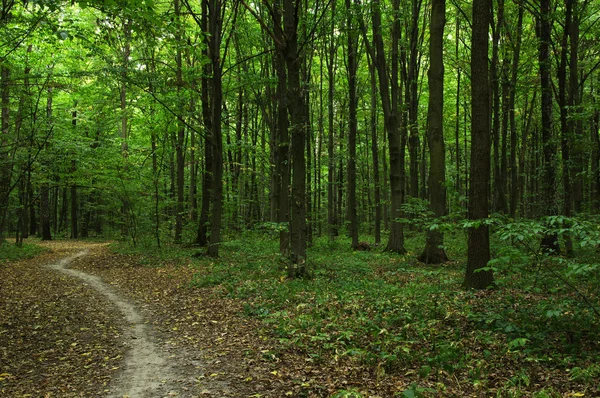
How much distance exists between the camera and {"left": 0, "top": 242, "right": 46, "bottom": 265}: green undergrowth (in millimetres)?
16828

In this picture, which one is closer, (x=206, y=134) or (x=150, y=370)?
(x=150, y=370)

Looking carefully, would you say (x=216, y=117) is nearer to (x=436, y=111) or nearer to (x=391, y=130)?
(x=391, y=130)

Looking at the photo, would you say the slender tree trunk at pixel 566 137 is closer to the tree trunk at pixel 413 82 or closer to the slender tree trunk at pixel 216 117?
the tree trunk at pixel 413 82

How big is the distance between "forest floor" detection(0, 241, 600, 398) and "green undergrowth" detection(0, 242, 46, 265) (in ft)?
25.9

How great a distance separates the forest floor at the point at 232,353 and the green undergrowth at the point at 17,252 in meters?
7.90

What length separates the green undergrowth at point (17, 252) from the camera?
16.8 metres

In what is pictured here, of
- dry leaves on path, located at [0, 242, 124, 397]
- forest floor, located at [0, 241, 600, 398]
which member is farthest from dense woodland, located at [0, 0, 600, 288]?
dry leaves on path, located at [0, 242, 124, 397]

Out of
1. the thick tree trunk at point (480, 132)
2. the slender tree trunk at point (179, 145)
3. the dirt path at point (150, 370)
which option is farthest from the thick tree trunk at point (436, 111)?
the slender tree trunk at point (179, 145)

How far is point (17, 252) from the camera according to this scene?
18.2 m

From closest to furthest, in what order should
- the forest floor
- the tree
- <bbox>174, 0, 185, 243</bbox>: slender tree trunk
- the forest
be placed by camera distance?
the forest floor
the forest
the tree
<bbox>174, 0, 185, 243</bbox>: slender tree trunk

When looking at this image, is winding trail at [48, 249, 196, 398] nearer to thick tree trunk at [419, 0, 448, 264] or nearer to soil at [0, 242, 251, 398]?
soil at [0, 242, 251, 398]

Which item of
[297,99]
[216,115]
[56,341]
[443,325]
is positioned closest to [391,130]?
[297,99]

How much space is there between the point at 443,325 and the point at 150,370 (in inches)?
186

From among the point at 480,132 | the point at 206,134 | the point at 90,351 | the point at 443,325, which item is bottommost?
the point at 90,351
